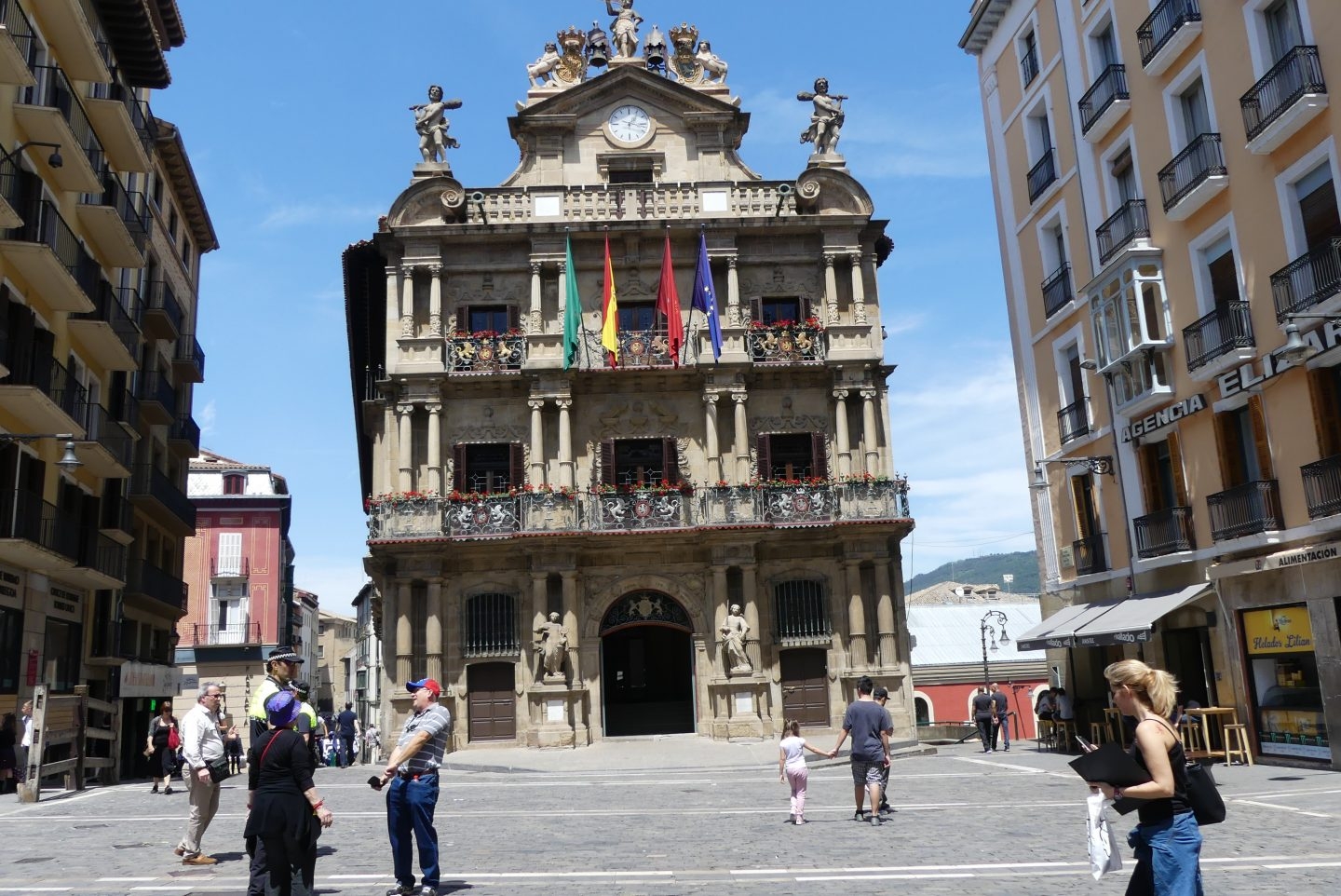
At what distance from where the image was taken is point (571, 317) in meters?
30.5

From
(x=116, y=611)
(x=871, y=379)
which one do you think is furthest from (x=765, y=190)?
(x=116, y=611)

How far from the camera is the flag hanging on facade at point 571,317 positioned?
30.1 meters

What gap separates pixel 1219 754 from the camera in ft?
65.2

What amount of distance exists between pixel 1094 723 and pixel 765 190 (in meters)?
17.4

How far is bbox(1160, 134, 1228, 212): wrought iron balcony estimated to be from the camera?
68.6 feet

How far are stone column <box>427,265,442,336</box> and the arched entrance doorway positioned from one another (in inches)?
357

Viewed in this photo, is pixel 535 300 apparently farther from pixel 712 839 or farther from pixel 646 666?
pixel 712 839

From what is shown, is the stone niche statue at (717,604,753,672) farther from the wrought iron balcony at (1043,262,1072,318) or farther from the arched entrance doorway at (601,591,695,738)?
the wrought iron balcony at (1043,262,1072,318)

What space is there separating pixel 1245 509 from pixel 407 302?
21555mm

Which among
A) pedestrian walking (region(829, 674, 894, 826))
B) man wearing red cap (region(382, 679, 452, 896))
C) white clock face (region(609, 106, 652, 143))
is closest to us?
man wearing red cap (region(382, 679, 452, 896))

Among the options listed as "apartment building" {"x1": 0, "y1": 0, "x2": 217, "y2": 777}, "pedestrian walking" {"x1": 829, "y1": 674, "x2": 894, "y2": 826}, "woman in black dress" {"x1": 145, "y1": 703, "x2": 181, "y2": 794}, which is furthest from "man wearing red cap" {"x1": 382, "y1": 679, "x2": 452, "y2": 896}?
"woman in black dress" {"x1": 145, "y1": 703, "x2": 181, "y2": 794}

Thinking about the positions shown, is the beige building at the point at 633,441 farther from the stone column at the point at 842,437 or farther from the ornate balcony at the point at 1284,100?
the ornate balcony at the point at 1284,100

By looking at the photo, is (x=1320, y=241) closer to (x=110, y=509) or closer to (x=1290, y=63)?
(x=1290, y=63)

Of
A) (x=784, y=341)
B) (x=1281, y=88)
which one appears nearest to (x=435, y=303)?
(x=784, y=341)
